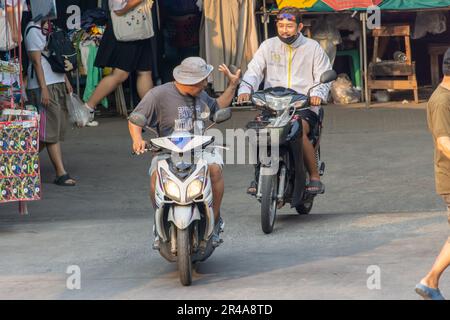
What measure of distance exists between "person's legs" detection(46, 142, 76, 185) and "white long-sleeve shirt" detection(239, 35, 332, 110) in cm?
233

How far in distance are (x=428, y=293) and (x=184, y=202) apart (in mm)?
1550

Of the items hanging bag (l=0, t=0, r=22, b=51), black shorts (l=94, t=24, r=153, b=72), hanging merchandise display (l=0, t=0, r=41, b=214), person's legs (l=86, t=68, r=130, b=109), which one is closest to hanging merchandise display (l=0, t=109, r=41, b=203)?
hanging merchandise display (l=0, t=0, r=41, b=214)

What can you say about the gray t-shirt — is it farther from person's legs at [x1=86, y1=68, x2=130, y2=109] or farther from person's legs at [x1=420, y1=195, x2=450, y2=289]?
person's legs at [x1=86, y1=68, x2=130, y2=109]

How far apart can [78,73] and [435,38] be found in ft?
15.7

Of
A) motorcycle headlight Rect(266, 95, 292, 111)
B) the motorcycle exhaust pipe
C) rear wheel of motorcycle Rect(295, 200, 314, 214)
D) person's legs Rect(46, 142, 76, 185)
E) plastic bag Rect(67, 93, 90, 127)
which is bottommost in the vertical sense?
rear wheel of motorcycle Rect(295, 200, 314, 214)

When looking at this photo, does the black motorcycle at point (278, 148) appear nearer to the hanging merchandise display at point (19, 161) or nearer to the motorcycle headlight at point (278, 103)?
the motorcycle headlight at point (278, 103)

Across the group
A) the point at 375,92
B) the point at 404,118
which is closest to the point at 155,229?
the point at 404,118

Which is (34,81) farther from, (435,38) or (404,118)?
(435,38)

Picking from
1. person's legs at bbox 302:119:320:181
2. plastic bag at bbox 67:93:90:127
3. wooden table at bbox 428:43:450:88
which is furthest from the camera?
wooden table at bbox 428:43:450:88

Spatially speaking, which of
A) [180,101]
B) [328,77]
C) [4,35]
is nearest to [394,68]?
[328,77]

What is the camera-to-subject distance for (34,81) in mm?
10273

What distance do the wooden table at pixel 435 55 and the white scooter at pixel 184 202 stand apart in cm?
798

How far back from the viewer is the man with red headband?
894 cm

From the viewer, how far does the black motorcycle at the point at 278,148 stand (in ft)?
27.4
